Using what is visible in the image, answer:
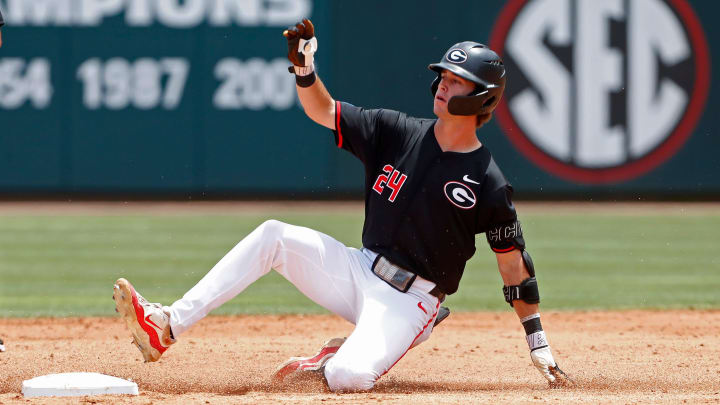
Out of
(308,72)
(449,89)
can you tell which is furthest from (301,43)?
→ (449,89)

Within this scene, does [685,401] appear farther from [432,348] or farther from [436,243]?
[432,348]

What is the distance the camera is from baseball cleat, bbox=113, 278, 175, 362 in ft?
15.6

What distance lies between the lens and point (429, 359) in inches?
251

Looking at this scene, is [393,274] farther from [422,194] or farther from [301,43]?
[301,43]

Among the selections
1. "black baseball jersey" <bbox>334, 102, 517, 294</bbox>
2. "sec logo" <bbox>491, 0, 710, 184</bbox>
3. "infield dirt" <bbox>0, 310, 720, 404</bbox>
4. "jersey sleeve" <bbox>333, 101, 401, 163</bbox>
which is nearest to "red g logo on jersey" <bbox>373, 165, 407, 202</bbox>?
"black baseball jersey" <bbox>334, 102, 517, 294</bbox>

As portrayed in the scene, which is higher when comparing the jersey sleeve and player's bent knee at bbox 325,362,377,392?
the jersey sleeve

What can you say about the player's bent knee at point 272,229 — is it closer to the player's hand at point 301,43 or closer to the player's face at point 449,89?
the player's hand at point 301,43

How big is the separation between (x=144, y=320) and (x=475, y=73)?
5.86 feet

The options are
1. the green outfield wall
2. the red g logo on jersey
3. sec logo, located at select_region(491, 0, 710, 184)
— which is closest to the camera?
the red g logo on jersey

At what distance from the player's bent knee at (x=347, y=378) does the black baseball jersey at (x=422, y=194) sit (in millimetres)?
543

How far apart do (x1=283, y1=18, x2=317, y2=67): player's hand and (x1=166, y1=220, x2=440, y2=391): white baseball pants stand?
72 centimetres

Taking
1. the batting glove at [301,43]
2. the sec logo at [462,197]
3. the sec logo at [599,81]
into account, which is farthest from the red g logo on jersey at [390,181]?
the sec logo at [599,81]

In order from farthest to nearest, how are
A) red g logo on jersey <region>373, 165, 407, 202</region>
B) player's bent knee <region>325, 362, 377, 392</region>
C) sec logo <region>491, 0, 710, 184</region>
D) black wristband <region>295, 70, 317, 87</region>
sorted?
sec logo <region>491, 0, 710, 184</region>
red g logo on jersey <region>373, 165, 407, 202</region>
black wristband <region>295, 70, 317, 87</region>
player's bent knee <region>325, 362, 377, 392</region>

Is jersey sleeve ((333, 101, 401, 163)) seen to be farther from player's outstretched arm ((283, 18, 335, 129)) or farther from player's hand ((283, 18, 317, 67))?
player's hand ((283, 18, 317, 67))
